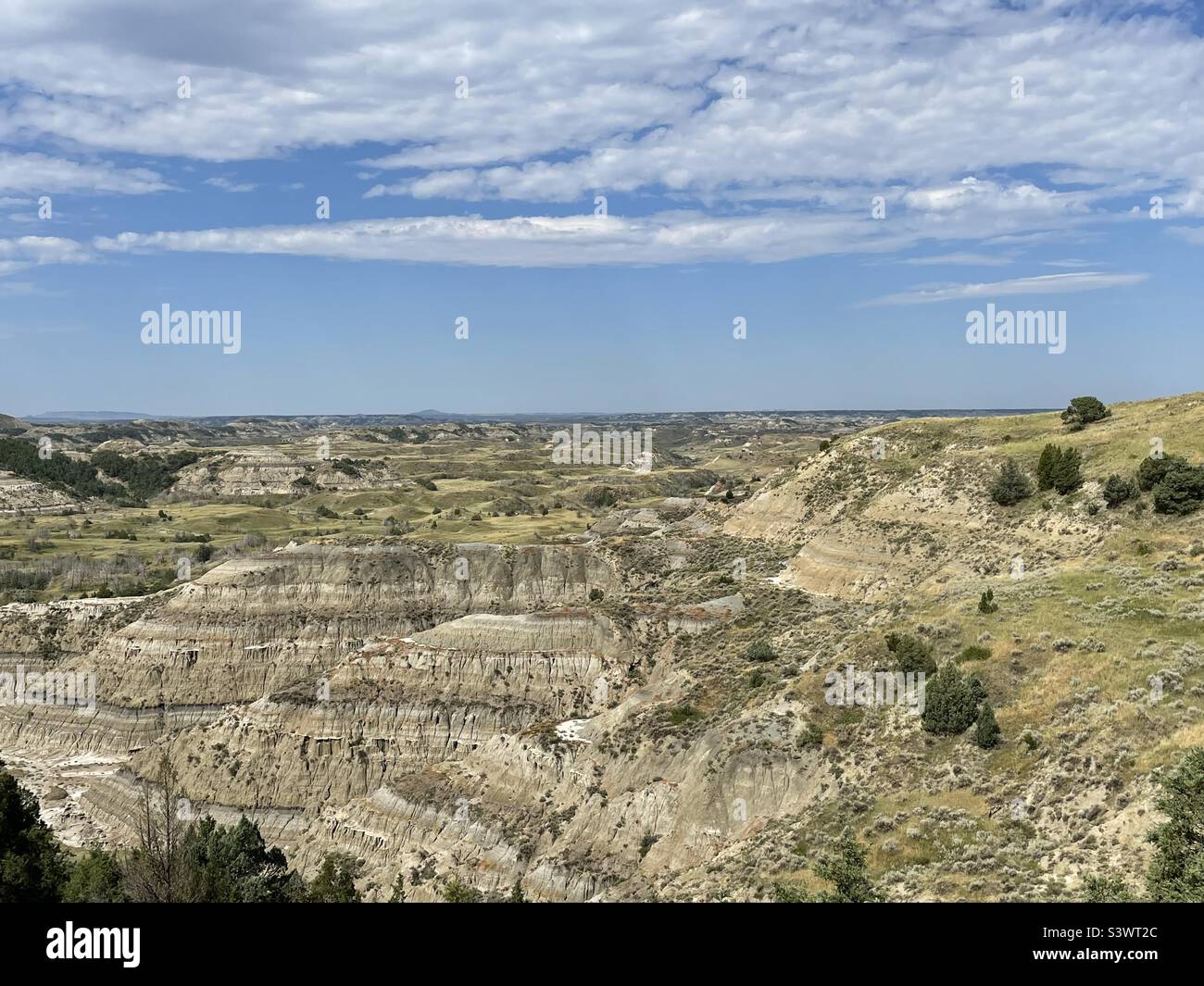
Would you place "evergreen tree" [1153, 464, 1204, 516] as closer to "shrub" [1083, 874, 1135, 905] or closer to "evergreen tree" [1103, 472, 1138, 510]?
"evergreen tree" [1103, 472, 1138, 510]

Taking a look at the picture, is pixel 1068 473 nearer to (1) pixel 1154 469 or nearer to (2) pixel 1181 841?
(1) pixel 1154 469

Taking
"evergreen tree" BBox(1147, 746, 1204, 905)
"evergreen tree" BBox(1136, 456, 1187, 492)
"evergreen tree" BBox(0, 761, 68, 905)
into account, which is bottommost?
"evergreen tree" BBox(0, 761, 68, 905)

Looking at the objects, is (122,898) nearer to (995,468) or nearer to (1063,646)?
(1063,646)

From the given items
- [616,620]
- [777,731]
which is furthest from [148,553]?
[777,731]

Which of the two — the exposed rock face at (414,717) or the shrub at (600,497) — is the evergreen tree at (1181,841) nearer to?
the exposed rock face at (414,717)

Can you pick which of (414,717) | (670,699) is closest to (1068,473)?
(670,699)

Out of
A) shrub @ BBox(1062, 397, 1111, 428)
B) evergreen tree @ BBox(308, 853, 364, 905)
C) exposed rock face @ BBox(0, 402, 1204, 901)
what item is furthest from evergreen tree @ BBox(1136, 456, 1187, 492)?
evergreen tree @ BBox(308, 853, 364, 905)
